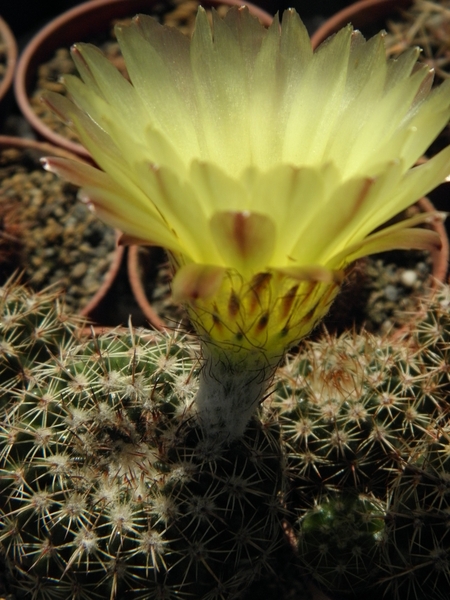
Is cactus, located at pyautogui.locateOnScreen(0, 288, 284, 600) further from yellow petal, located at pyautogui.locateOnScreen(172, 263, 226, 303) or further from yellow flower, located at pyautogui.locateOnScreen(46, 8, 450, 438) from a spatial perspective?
yellow petal, located at pyautogui.locateOnScreen(172, 263, 226, 303)

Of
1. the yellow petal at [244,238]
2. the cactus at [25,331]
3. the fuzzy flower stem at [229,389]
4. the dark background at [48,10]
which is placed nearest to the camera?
the yellow petal at [244,238]

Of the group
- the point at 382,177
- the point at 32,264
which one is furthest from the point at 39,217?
the point at 382,177

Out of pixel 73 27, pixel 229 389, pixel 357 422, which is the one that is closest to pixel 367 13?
pixel 73 27

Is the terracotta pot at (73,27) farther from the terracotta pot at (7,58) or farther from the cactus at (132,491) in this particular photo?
the cactus at (132,491)

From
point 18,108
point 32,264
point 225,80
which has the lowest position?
point 32,264

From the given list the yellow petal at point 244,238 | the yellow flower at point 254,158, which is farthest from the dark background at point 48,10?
the yellow petal at point 244,238

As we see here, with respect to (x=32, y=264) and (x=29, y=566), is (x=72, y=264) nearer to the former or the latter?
(x=32, y=264)
